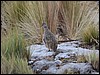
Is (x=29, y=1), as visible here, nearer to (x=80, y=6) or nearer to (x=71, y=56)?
(x=80, y=6)

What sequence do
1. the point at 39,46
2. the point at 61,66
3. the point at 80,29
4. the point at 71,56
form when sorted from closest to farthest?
the point at 61,66, the point at 71,56, the point at 39,46, the point at 80,29

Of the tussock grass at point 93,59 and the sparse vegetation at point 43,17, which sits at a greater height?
the sparse vegetation at point 43,17

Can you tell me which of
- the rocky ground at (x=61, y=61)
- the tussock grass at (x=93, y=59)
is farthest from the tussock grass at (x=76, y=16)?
the tussock grass at (x=93, y=59)

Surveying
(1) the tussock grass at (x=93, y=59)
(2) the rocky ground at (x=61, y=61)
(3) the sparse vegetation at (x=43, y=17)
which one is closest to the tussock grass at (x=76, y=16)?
(3) the sparse vegetation at (x=43, y=17)

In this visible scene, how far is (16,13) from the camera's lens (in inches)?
255

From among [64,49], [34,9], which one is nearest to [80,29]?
[34,9]

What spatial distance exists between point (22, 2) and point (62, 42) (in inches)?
57.4

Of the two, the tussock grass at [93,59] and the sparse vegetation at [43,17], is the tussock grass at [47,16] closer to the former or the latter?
the sparse vegetation at [43,17]

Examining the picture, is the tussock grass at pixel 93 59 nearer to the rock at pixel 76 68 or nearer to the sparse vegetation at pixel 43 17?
the rock at pixel 76 68

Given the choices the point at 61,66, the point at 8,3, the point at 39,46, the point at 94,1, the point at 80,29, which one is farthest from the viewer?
the point at 94,1

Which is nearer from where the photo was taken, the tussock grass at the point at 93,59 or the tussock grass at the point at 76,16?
the tussock grass at the point at 93,59

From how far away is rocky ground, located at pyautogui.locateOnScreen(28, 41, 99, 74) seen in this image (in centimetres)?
403

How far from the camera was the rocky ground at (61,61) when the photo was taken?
403 centimetres

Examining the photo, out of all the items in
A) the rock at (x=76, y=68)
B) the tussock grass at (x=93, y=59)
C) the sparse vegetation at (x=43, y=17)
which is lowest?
the rock at (x=76, y=68)
